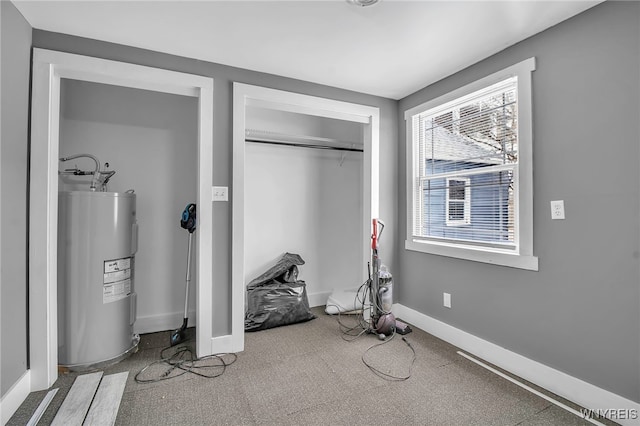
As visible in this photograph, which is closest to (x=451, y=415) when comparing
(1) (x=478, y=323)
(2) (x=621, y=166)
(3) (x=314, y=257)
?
(1) (x=478, y=323)

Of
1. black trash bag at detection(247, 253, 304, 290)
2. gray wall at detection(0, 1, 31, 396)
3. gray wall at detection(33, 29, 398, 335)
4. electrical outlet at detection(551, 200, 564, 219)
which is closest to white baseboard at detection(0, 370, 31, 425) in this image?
gray wall at detection(0, 1, 31, 396)

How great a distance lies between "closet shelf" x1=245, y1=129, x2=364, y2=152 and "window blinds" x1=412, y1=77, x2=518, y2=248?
95 cm

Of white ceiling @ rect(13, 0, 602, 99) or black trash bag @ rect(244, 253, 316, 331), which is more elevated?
white ceiling @ rect(13, 0, 602, 99)

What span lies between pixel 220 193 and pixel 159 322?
156 cm

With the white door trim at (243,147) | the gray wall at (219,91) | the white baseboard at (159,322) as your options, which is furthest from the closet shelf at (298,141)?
the white baseboard at (159,322)

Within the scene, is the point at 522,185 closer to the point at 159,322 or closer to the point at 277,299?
the point at 277,299

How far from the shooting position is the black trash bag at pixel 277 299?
3.21 metres

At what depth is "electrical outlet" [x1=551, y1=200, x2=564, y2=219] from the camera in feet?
6.79

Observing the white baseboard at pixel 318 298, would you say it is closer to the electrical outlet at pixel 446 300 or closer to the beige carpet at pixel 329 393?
the beige carpet at pixel 329 393

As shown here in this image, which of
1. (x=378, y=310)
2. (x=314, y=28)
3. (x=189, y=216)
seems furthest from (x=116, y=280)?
(x=314, y=28)

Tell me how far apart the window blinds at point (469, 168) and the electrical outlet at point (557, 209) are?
11.4 inches

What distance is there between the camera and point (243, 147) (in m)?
2.73

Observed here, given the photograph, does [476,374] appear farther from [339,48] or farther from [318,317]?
[339,48]

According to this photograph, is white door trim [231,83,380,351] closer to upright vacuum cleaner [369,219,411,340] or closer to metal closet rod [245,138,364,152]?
upright vacuum cleaner [369,219,411,340]
